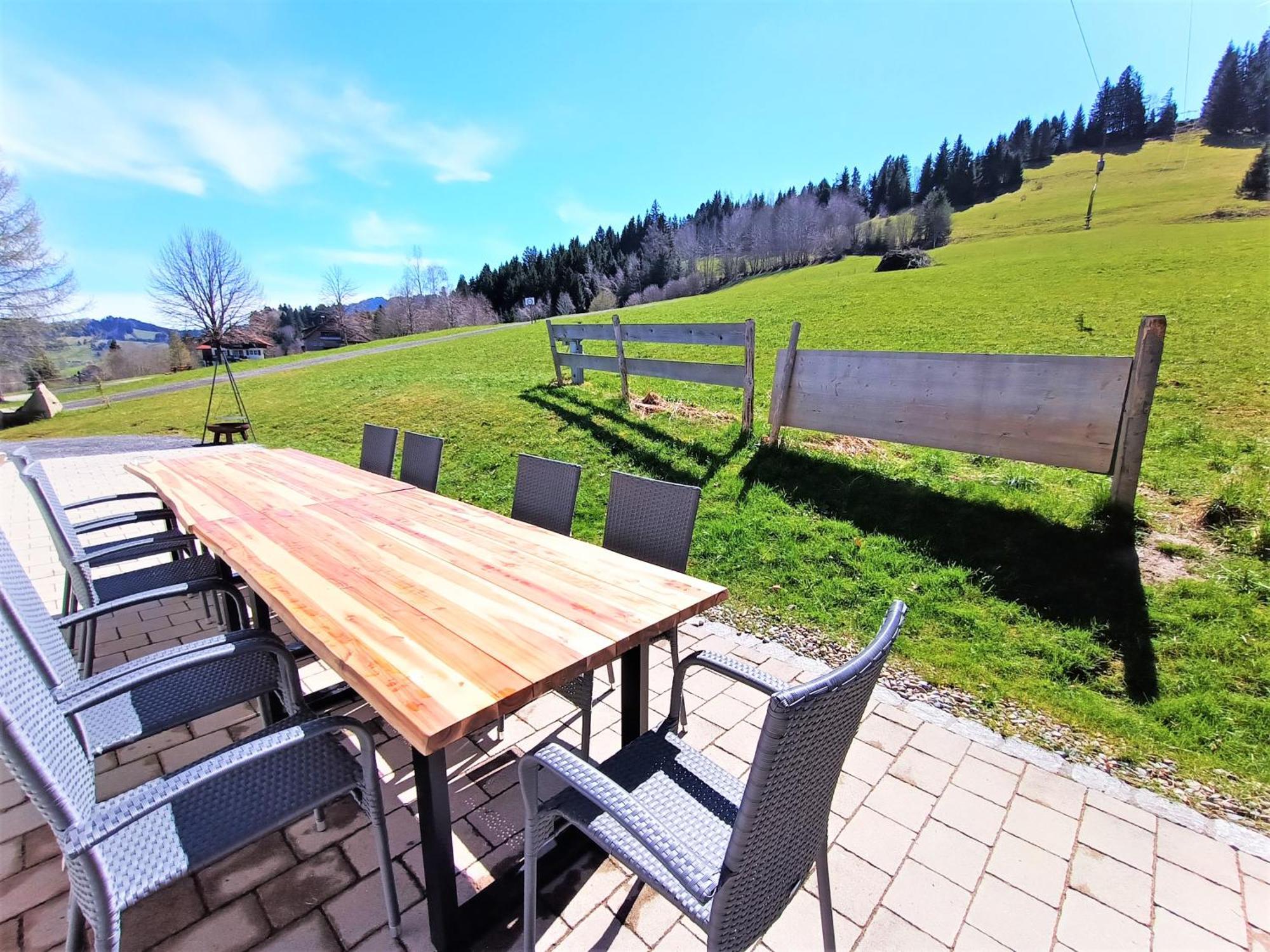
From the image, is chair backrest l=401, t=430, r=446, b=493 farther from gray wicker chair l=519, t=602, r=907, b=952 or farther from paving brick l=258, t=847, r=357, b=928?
gray wicker chair l=519, t=602, r=907, b=952

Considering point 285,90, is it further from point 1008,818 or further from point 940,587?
point 1008,818

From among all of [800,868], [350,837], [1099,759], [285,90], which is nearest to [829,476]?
[1099,759]

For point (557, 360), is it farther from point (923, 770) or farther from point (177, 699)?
point (923, 770)

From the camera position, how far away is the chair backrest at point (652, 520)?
7.13ft

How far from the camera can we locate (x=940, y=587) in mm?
3121

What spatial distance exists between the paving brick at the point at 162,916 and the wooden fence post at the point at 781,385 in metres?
4.76

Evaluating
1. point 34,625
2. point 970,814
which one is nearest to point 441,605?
point 34,625

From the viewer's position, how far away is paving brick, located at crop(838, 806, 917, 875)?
5.49 ft

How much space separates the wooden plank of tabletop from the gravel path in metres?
17.7

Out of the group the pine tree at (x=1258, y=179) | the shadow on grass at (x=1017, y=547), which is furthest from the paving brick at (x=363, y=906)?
the pine tree at (x=1258, y=179)

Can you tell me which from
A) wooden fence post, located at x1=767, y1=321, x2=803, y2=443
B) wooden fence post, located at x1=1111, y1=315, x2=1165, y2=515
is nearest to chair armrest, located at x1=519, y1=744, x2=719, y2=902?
wooden fence post, located at x1=1111, y1=315, x2=1165, y2=515

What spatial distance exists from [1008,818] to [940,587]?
152cm

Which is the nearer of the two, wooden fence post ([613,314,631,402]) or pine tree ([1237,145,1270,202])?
wooden fence post ([613,314,631,402])

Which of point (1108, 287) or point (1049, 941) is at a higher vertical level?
point (1108, 287)
